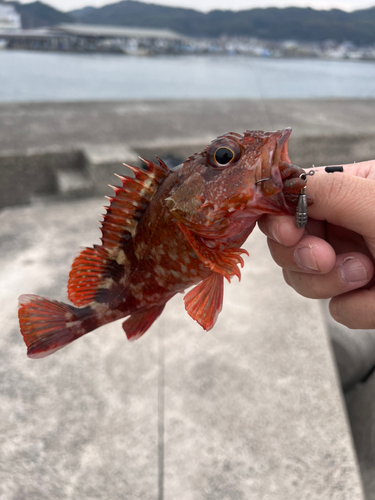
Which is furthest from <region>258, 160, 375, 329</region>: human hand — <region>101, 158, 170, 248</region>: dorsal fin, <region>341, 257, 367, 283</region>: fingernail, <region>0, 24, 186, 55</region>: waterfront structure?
<region>0, 24, 186, 55</region>: waterfront structure

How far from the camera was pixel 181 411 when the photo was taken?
6.68ft

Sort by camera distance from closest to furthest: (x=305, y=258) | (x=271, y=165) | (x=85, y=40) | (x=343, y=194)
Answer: (x=271, y=165), (x=343, y=194), (x=305, y=258), (x=85, y=40)

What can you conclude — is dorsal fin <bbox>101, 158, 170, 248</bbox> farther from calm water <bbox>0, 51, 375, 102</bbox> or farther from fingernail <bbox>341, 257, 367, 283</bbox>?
calm water <bbox>0, 51, 375, 102</bbox>

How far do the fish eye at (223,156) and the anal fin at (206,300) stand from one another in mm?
372

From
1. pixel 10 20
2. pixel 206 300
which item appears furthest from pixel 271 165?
pixel 10 20

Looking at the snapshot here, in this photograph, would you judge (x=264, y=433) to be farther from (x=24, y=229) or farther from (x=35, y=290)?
(x=24, y=229)

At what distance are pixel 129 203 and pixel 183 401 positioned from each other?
1.48 metres

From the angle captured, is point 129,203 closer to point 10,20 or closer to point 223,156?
point 223,156

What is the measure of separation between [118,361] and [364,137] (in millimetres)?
5982

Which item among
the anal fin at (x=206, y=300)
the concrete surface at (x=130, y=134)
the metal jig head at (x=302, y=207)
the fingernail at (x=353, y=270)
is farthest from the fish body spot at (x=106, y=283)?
the concrete surface at (x=130, y=134)

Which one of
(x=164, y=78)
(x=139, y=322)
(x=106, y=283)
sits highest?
(x=106, y=283)

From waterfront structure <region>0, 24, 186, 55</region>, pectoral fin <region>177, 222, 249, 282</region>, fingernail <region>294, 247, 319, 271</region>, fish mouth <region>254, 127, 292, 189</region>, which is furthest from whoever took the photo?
waterfront structure <region>0, 24, 186, 55</region>

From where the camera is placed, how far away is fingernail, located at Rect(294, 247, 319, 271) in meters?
1.15

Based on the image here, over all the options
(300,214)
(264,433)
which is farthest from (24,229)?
(300,214)
